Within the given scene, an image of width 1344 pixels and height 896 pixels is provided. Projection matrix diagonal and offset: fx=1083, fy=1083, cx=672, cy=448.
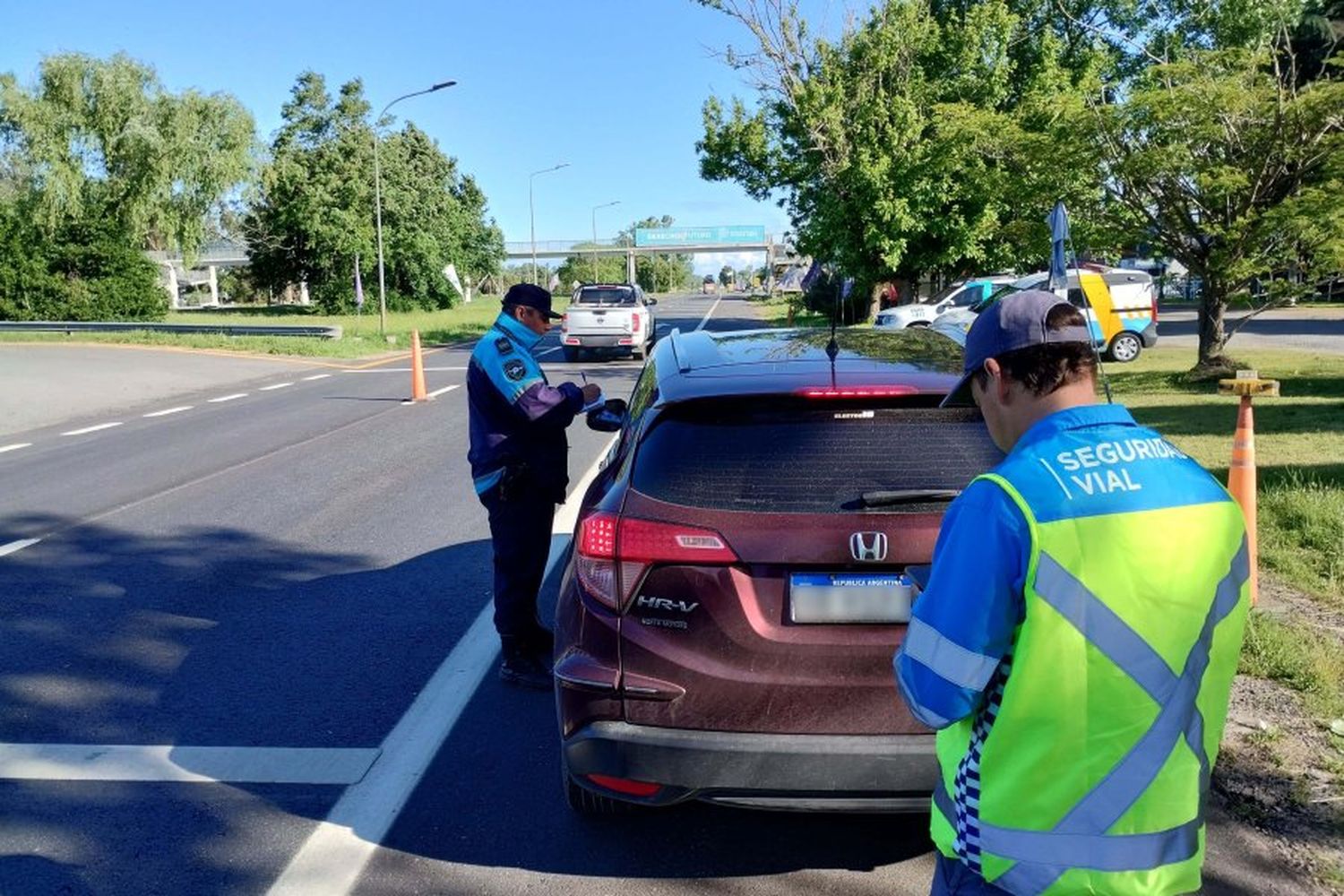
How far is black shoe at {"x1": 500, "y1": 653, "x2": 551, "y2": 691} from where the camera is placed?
16.4 ft

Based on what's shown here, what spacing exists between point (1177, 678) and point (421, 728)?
11.5 feet

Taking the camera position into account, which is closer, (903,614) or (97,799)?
(903,614)

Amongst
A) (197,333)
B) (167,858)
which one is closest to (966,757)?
(167,858)

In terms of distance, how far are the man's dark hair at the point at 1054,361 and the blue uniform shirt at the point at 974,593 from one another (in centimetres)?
6

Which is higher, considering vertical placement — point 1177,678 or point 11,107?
point 11,107

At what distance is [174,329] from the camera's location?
31.9 m

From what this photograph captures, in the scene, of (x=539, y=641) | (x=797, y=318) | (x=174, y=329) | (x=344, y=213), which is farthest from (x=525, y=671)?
(x=344, y=213)

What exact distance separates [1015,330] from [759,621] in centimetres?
150

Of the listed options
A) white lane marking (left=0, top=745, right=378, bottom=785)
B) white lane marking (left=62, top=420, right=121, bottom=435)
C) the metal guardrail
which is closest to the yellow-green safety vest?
white lane marking (left=0, top=745, right=378, bottom=785)

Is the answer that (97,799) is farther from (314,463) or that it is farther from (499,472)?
(314,463)

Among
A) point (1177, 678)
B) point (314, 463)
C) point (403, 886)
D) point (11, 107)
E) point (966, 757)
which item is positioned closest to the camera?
point (1177, 678)

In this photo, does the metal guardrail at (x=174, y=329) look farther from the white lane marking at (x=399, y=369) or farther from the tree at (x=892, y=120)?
the tree at (x=892, y=120)

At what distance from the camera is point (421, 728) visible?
179 inches

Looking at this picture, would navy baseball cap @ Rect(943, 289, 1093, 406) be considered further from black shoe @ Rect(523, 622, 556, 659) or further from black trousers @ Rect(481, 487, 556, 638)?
black shoe @ Rect(523, 622, 556, 659)
